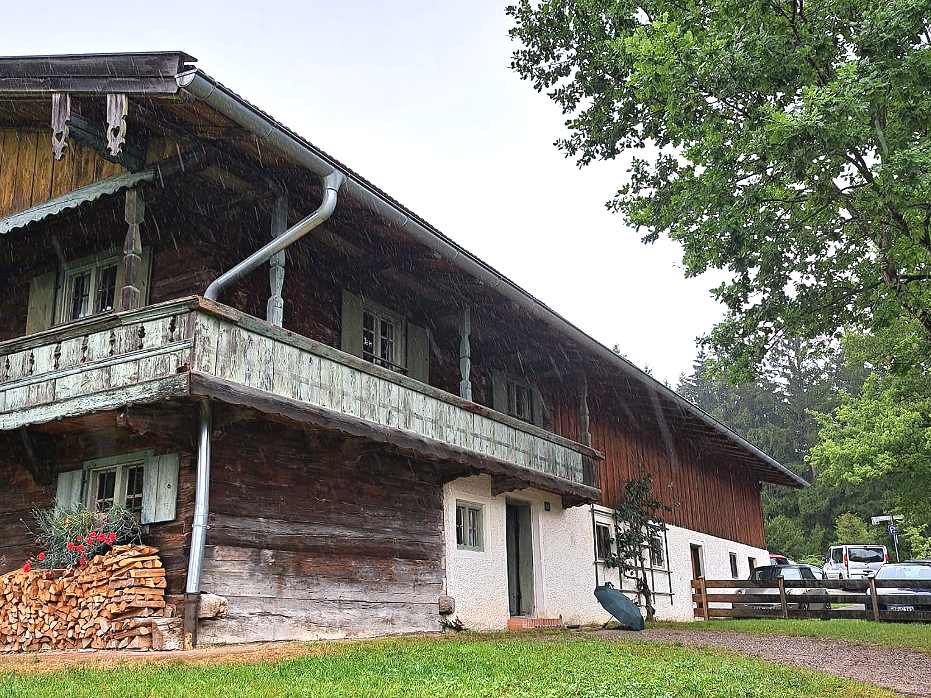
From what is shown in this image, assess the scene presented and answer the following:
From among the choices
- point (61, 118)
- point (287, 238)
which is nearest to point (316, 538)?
point (287, 238)

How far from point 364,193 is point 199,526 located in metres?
4.42

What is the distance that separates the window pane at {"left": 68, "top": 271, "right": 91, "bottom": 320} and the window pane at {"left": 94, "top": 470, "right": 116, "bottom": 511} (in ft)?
8.59

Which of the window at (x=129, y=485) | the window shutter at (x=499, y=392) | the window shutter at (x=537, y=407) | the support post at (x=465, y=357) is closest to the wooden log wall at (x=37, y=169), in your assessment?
the window at (x=129, y=485)

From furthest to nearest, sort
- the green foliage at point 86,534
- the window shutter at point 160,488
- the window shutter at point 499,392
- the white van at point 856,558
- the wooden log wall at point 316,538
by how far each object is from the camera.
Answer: the white van at point 856,558 → the window shutter at point 499,392 → the wooden log wall at point 316,538 → the window shutter at point 160,488 → the green foliage at point 86,534

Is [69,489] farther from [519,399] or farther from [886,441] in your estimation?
[886,441]

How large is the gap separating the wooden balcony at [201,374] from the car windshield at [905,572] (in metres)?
16.4

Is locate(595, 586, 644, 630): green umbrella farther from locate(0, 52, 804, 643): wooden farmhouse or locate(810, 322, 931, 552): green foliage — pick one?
locate(810, 322, 931, 552): green foliage

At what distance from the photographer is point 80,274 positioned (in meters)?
13.1

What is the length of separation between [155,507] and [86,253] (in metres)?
4.40

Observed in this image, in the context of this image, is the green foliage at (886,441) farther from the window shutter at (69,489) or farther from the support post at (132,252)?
the window shutter at (69,489)

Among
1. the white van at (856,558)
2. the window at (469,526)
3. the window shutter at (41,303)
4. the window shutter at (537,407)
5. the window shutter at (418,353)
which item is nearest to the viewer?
the window shutter at (41,303)

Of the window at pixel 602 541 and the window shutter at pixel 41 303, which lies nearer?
the window shutter at pixel 41 303

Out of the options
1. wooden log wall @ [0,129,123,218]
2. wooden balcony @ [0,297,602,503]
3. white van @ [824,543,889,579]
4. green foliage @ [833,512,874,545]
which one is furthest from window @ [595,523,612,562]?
green foliage @ [833,512,874,545]

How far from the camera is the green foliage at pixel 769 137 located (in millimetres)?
11484
